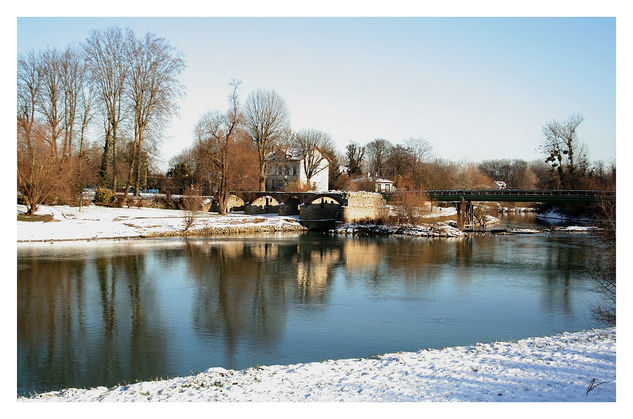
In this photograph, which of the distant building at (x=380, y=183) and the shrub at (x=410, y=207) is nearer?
the shrub at (x=410, y=207)

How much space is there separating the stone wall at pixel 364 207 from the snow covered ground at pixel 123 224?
468 cm

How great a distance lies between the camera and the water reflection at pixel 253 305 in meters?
10.1

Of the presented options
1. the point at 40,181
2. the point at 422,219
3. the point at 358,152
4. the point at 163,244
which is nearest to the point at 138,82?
the point at 40,181

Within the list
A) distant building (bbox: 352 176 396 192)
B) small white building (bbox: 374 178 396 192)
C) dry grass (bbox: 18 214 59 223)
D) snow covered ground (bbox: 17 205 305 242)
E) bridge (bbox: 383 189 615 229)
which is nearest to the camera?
snow covered ground (bbox: 17 205 305 242)

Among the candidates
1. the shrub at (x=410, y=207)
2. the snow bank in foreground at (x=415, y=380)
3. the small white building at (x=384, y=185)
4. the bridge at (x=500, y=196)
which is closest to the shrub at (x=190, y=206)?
the shrub at (x=410, y=207)

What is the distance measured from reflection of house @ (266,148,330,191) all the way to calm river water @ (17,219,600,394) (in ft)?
115

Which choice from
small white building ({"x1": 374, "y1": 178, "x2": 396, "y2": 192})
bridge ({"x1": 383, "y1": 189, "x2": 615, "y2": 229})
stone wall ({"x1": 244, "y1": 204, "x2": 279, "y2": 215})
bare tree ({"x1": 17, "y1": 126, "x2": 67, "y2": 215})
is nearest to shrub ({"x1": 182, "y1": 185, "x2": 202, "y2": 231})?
stone wall ({"x1": 244, "y1": 204, "x2": 279, "y2": 215})

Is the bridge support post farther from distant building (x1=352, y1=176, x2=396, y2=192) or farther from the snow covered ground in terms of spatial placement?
distant building (x1=352, y1=176, x2=396, y2=192)

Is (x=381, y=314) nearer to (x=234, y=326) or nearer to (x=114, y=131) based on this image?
(x=234, y=326)

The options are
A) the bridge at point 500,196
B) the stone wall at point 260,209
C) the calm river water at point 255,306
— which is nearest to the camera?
the calm river water at point 255,306

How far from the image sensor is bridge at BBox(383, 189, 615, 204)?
39.4m

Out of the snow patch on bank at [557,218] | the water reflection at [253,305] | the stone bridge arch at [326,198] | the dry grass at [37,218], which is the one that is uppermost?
the stone bridge arch at [326,198]

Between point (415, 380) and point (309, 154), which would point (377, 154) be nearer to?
point (309, 154)

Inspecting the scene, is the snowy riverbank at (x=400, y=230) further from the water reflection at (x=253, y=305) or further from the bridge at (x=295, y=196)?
the water reflection at (x=253, y=305)
